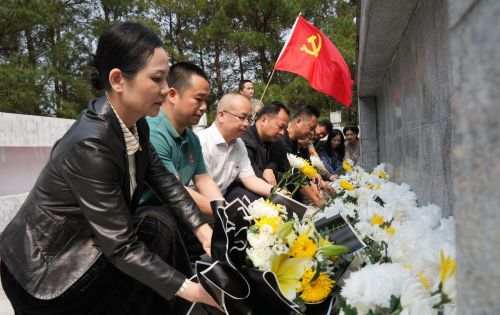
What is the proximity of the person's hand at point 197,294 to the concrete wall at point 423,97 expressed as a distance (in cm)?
102

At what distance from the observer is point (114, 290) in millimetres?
1858

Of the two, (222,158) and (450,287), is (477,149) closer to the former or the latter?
(450,287)

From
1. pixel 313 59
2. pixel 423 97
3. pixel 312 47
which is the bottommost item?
pixel 423 97

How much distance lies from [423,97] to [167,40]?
→ 1539cm

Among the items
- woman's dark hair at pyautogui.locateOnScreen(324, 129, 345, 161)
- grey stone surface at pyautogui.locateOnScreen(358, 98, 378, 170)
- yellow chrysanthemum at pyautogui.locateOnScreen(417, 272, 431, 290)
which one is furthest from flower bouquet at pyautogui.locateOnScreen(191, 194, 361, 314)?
woman's dark hair at pyautogui.locateOnScreen(324, 129, 345, 161)

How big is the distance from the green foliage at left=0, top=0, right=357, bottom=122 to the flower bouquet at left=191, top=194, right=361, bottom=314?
10566 mm

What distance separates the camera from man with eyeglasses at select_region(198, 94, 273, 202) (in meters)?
3.41

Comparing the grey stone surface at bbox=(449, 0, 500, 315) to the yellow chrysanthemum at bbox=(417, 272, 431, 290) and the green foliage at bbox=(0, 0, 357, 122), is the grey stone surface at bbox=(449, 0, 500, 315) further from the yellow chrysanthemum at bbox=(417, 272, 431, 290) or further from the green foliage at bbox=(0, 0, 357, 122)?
the green foliage at bbox=(0, 0, 357, 122)

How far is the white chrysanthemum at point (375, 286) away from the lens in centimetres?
109

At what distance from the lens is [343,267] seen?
150cm

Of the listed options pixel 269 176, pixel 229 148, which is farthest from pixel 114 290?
pixel 269 176

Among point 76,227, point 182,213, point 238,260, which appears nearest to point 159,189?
point 182,213

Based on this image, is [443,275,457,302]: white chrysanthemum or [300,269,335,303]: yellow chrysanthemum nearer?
[443,275,457,302]: white chrysanthemum

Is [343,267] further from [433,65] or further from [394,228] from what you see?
[433,65]
